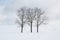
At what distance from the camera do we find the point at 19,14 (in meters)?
4.82

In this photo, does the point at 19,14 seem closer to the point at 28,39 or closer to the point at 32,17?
the point at 32,17

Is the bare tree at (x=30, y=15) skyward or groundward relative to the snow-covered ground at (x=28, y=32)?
skyward

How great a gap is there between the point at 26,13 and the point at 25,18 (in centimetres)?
26

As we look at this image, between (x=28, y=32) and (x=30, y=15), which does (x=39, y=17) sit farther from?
(x=28, y=32)

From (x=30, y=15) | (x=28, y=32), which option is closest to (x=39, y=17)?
(x=30, y=15)

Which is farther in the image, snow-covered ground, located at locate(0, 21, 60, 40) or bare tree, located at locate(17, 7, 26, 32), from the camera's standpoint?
bare tree, located at locate(17, 7, 26, 32)

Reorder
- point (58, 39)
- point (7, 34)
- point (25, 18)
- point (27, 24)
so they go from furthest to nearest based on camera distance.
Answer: point (25, 18) < point (27, 24) < point (7, 34) < point (58, 39)

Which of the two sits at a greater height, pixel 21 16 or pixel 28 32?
pixel 21 16

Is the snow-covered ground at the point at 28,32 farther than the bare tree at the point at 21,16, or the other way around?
the bare tree at the point at 21,16

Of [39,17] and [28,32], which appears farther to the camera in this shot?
[39,17]

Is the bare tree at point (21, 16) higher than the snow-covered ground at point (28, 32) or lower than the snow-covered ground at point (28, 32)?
higher

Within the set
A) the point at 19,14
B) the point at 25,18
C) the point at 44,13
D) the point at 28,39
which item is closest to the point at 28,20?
the point at 25,18

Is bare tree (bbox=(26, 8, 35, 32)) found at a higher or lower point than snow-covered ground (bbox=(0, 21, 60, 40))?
higher

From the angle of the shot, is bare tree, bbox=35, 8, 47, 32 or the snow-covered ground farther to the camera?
bare tree, bbox=35, 8, 47, 32
